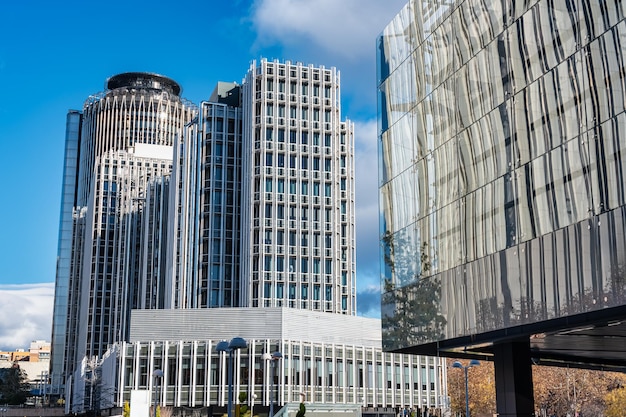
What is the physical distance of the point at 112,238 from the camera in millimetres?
147125

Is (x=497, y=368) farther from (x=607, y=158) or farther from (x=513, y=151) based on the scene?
(x=607, y=158)

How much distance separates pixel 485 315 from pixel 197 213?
77191 millimetres

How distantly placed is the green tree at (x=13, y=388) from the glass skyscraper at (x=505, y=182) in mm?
151677

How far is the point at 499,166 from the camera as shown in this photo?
2891 centimetres

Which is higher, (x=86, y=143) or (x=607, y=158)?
(x=86, y=143)

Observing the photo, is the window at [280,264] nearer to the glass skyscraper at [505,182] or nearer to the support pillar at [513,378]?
the glass skyscraper at [505,182]

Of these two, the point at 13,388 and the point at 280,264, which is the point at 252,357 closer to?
the point at 280,264

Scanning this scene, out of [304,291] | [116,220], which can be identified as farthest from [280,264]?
[116,220]

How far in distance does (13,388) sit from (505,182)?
168 meters

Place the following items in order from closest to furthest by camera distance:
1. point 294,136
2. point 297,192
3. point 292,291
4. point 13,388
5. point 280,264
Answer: point 292,291
point 280,264
point 297,192
point 294,136
point 13,388

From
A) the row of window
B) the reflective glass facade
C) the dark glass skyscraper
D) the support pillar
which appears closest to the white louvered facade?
the dark glass skyscraper

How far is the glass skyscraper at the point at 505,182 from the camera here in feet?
80.2

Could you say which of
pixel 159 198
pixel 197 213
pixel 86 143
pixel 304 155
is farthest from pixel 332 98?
pixel 86 143

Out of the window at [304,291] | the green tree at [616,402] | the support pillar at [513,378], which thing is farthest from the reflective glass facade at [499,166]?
the window at [304,291]
